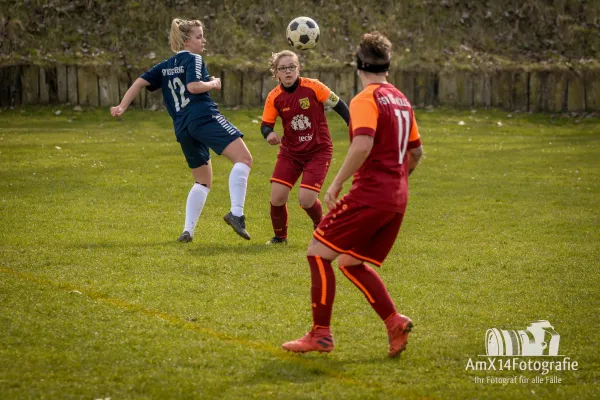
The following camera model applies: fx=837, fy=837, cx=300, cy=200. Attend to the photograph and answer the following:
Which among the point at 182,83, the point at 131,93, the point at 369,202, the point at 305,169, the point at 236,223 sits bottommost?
the point at 236,223

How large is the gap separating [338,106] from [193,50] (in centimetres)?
169

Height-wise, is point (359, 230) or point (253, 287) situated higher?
point (359, 230)

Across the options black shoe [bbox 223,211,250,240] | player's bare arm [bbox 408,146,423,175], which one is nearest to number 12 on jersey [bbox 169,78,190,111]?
black shoe [bbox 223,211,250,240]

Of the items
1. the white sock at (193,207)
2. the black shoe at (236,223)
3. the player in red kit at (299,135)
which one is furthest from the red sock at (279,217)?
the white sock at (193,207)

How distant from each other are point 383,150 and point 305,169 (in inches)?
153

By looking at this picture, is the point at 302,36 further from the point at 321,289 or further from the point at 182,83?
the point at 321,289

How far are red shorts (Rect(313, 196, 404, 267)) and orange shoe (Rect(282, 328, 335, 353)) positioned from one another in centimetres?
55

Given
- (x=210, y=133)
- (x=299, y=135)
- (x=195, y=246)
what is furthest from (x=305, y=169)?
(x=195, y=246)

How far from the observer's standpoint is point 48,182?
12516 millimetres

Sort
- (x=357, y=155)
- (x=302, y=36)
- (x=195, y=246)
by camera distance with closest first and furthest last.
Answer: (x=357, y=155), (x=195, y=246), (x=302, y=36)

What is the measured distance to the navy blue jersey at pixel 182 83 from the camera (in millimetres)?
8898

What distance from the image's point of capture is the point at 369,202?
5211 millimetres

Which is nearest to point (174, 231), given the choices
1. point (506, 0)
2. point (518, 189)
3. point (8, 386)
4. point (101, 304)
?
point (101, 304)

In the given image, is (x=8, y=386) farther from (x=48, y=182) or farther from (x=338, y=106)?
(x=48, y=182)
